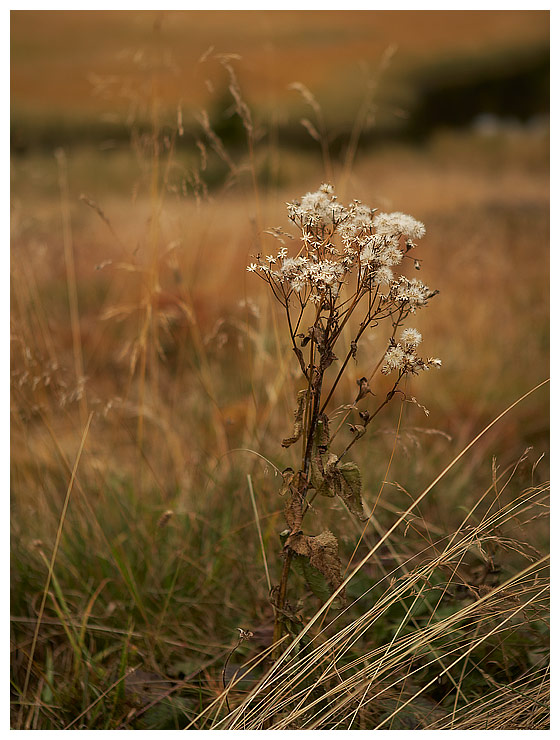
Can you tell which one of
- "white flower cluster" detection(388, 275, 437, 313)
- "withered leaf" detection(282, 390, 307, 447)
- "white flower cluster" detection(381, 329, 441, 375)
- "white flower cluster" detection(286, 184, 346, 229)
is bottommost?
"withered leaf" detection(282, 390, 307, 447)

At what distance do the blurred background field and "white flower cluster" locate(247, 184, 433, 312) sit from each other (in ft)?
0.89

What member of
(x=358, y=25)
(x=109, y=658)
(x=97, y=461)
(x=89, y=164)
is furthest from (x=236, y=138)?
(x=109, y=658)

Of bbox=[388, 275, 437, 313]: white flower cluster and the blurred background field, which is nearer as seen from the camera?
bbox=[388, 275, 437, 313]: white flower cluster

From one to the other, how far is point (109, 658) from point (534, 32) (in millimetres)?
4135

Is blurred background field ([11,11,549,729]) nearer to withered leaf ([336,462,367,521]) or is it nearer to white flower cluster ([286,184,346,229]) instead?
withered leaf ([336,462,367,521])

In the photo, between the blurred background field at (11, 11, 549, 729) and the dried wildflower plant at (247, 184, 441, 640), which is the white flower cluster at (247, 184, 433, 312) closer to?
the dried wildflower plant at (247, 184, 441, 640)

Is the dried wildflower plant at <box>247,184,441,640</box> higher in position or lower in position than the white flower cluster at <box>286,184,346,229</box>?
lower

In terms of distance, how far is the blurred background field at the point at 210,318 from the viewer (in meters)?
1.51

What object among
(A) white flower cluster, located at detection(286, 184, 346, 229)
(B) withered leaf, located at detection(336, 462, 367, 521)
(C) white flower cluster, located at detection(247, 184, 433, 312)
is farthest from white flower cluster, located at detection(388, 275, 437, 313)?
(B) withered leaf, located at detection(336, 462, 367, 521)

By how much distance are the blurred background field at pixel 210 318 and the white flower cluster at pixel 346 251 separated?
0.89 ft

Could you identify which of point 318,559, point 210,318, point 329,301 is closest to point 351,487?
point 318,559

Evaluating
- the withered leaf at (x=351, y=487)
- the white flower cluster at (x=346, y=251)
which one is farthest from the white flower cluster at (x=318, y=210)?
the withered leaf at (x=351, y=487)

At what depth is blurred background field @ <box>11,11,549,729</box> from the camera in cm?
151
